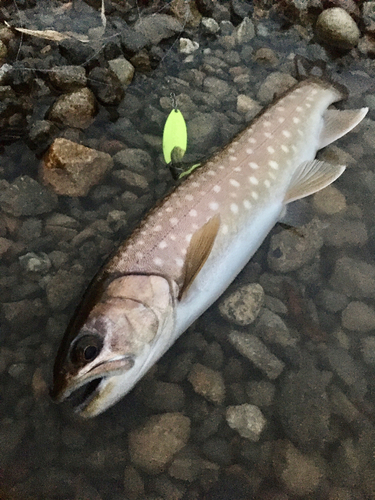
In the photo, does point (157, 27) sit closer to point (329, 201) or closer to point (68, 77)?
point (68, 77)

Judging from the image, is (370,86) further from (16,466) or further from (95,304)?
(16,466)

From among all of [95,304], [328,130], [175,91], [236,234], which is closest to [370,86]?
[328,130]

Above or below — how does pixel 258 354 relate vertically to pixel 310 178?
below

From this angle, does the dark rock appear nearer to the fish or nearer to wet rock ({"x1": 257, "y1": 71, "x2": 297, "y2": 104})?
the fish

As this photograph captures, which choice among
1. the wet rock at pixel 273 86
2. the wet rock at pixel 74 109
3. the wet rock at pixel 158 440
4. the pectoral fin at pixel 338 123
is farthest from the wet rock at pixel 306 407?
the wet rock at pixel 74 109

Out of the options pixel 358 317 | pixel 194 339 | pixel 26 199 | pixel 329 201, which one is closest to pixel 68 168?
pixel 26 199

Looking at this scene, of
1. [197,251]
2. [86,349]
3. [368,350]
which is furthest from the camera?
[368,350]

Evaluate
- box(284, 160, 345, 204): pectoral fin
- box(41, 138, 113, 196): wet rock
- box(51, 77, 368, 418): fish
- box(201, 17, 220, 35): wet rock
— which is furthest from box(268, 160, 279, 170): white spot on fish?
box(201, 17, 220, 35): wet rock
